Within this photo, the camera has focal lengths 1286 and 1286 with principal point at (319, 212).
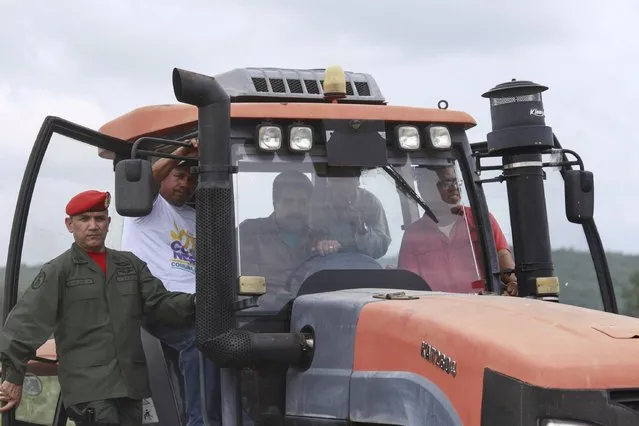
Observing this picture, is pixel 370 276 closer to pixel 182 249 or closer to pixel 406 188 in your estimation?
pixel 406 188

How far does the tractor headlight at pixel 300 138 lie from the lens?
577 cm

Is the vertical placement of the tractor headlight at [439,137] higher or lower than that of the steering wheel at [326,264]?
higher

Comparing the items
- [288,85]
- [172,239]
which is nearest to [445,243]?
[288,85]

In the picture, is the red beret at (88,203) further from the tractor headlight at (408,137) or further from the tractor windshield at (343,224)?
the tractor headlight at (408,137)

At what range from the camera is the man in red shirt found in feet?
19.3

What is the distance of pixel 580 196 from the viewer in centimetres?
612

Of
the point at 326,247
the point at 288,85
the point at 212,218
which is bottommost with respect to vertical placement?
the point at 326,247

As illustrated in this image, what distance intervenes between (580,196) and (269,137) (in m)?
1.54

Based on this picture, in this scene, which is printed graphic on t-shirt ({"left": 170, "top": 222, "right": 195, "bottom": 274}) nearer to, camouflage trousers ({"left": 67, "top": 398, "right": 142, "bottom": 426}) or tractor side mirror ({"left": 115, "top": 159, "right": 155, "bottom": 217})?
camouflage trousers ({"left": 67, "top": 398, "right": 142, "bottom": 426})

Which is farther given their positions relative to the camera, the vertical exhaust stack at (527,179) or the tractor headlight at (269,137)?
the vertical exhaust stack at (527,179)

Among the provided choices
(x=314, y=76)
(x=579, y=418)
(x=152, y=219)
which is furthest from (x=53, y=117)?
(x=579, y=418)

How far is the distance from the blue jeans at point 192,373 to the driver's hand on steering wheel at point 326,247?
66 centimetres

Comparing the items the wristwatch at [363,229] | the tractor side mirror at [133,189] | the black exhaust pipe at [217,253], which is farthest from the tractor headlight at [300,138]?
the tractor side mirror at [133,189]

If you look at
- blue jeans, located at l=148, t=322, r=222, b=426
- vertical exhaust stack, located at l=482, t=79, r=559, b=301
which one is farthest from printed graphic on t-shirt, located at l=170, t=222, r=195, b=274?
vertical exhaust stack, located at l=482, t=79, r=559, b=301
